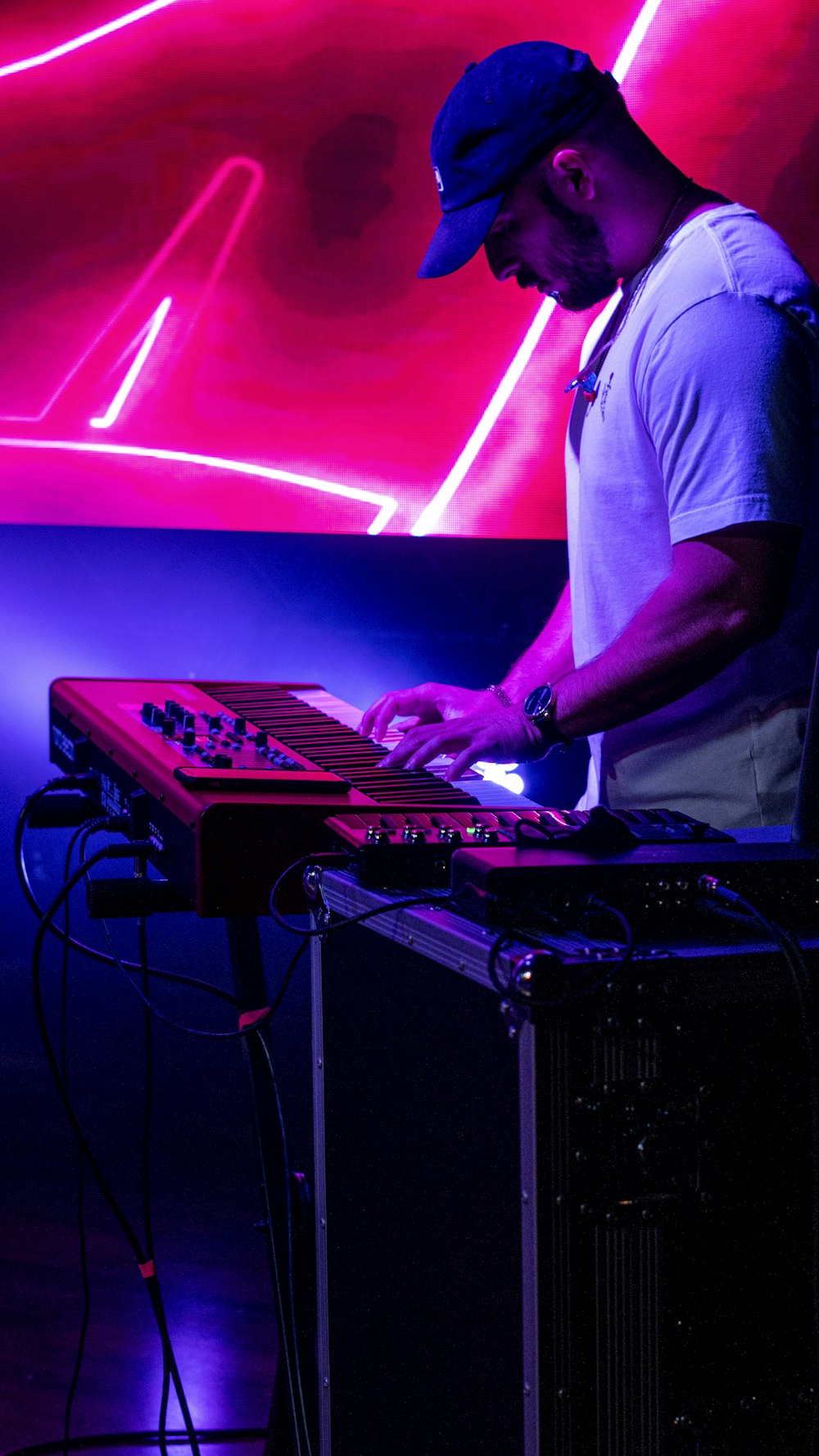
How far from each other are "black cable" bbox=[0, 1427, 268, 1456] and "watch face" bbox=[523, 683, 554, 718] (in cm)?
103

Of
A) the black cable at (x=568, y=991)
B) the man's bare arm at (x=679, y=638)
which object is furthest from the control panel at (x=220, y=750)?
the black cable at (x=568, y=991)

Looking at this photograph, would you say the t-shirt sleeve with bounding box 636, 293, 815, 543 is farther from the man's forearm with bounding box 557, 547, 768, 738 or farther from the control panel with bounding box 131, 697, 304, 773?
the control panel with bounding box 131, 697, 304, 773

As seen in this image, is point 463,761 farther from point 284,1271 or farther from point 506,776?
point 506,776

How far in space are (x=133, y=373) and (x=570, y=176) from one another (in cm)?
115

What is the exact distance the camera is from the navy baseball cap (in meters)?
1.38

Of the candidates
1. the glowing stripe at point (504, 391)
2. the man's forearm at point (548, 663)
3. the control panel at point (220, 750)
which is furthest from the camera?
the glowing stripe at point (504, 391)

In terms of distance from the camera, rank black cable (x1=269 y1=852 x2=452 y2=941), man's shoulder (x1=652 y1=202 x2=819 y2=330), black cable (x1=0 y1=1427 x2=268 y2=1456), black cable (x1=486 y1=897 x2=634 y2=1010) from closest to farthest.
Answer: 1. black cable (x1=486 y1=897 x2=634 y2=1010)
2. black cable (x1=269 y1=852 x2=452 y2=941)
3. man's shoulder (x1=652 y1=202 x2=819 y2=330)
4. black cable (x1=0 y1=1427 x2=268 y2=1456)

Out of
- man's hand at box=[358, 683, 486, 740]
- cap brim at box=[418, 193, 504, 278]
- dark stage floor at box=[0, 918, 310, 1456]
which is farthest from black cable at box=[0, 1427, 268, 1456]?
cap brim at box=[418, 193, 504, 278]

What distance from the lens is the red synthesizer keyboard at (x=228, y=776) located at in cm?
105

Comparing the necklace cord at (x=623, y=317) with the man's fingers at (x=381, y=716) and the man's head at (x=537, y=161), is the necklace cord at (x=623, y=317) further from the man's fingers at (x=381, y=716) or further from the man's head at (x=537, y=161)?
the man's fingers at (x=381, y=716)

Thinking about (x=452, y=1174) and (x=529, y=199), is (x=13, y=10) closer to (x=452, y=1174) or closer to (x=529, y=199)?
(x=529, y=199)

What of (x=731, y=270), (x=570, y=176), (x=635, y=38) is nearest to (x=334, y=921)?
(x=731, y=270)

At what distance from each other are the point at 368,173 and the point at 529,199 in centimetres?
112

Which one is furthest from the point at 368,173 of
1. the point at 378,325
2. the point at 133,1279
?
the point at 133,1279
